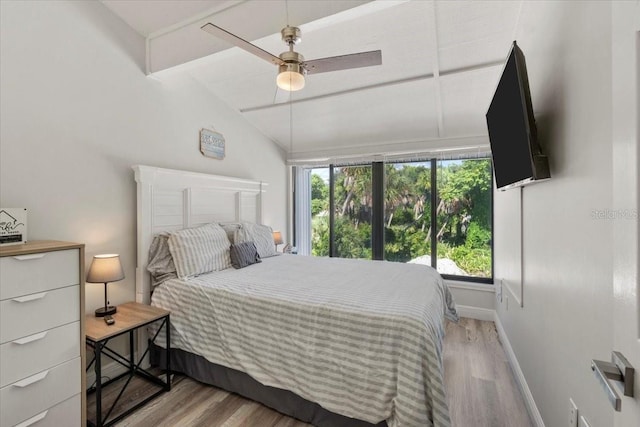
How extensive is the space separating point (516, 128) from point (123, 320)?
2.75 metres

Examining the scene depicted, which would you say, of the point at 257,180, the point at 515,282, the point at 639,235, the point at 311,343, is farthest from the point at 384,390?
the point at 257,180

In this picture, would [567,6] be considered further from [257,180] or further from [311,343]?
[257,180]

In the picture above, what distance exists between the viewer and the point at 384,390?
1526 millimetres

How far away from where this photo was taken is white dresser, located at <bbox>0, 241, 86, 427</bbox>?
1.45m

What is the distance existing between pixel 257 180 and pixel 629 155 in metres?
3.83

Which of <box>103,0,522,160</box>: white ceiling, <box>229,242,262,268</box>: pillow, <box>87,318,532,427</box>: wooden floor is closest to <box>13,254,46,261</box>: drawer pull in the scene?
<box>87,318,532,427</box>: wooden floor

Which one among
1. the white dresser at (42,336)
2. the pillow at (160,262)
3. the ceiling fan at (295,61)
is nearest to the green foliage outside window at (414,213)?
the ceiling fan at (295,61)

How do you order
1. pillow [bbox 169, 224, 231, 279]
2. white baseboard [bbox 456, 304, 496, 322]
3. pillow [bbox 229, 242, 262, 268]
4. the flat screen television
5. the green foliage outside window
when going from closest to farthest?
1. the flat screen television
2. pillow [bbox 169, 224, 231, 279]
3. pillow [bbox 229, 242, 262, 268]
4. white baseboard [bbox 456, 304, 496, 322]
5. the green foliage outside window

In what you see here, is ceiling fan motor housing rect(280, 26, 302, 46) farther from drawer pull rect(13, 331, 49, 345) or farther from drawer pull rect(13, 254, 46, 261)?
drawer pull rect(13, 331, 49, 345)

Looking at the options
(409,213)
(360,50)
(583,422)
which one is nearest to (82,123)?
(360,50)

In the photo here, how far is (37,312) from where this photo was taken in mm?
1554

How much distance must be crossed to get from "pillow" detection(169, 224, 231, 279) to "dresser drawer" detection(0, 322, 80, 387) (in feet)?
2.66

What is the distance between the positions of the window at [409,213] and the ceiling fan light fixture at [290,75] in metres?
2.63

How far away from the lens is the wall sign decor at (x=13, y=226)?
65.1 inches
